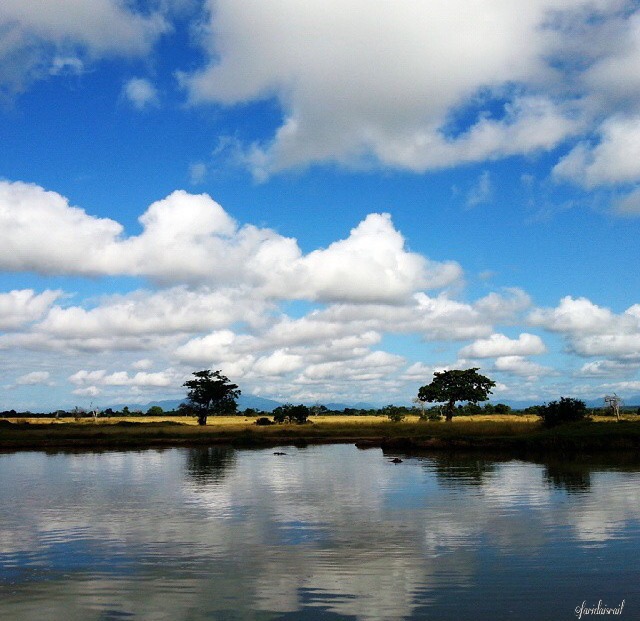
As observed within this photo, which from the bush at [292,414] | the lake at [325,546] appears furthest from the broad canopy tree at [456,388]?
the lake at [325,546]

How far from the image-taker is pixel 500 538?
2145 centimetres

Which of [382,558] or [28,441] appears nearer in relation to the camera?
[382,558]

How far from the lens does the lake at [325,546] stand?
1477cm

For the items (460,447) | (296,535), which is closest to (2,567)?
(296,535)

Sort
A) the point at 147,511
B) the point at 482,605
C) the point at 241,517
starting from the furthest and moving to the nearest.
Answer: the point at 147,511, the point at 241,517, the point at 482,605

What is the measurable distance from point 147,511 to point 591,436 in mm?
43170

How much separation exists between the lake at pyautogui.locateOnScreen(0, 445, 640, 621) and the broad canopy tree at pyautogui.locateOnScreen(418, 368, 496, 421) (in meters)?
74.3

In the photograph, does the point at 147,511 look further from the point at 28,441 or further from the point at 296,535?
the point at 28,441

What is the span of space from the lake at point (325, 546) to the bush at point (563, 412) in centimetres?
3609

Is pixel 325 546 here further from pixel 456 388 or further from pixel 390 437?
pixel 456 388

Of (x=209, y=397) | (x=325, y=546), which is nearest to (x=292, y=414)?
(x=209, y=397)

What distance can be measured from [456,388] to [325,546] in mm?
97880

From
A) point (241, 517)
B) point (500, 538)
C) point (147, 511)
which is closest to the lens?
point (500, 538)

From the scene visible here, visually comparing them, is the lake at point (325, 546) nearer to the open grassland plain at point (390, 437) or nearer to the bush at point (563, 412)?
the open grassland plain at point (390, 437)
